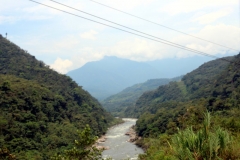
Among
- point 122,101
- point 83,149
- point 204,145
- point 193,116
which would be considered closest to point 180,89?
point 193,116

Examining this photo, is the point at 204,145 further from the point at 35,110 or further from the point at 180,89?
the point at 180,89

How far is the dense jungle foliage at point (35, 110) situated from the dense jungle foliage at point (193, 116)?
12.2 meters

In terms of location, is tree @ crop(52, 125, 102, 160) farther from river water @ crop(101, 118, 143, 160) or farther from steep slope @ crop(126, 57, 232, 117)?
steep slope @ crop(126, 57, 232, 117)

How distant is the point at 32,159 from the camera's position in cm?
2716

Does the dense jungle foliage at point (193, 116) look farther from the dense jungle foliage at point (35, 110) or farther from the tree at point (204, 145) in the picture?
the dense jungle foliage at point (35, 110)

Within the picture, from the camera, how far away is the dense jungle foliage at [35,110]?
97.4 ft

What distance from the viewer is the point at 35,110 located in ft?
119

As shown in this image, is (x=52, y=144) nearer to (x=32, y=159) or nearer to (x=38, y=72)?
(x=32, y=159)

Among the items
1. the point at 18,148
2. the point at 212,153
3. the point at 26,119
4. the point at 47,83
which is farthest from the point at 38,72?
the point at 212,153

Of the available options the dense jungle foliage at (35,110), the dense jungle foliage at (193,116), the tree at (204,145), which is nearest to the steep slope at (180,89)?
the dense jungle foliage at (193,116)

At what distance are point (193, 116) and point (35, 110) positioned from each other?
22747mm

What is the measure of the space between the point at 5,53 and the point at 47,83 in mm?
11377

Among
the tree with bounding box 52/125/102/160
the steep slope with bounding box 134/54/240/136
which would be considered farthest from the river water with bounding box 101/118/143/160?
the tree with bounding box 52/125/102/160

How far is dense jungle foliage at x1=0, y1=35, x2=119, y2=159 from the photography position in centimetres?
2969
